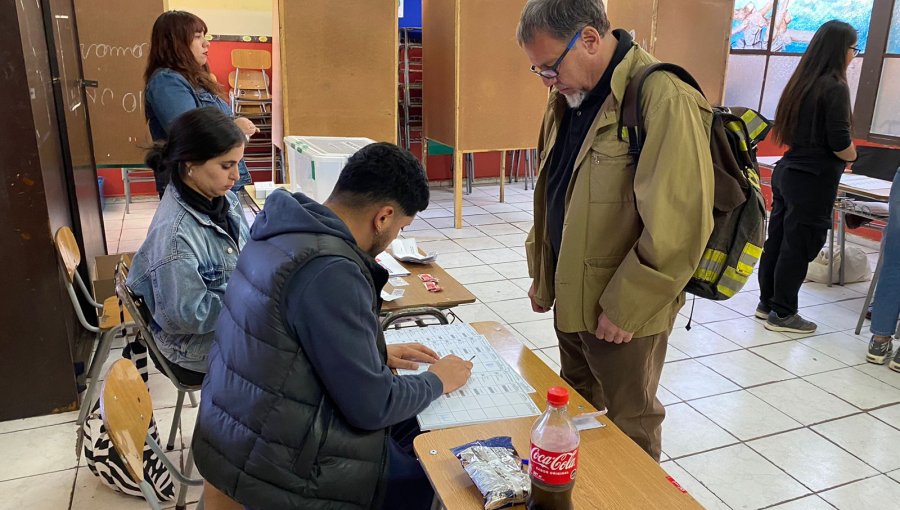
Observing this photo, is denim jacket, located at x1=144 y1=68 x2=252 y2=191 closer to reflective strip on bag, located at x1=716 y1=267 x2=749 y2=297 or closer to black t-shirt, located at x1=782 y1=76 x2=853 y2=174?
reflective strip on bag, located at x1=716 y1=267 x2=749 y2=297

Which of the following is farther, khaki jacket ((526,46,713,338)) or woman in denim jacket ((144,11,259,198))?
woman in denim jacket ((144,11,259,198))

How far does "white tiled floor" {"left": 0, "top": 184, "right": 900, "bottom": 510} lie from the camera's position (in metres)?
2.24

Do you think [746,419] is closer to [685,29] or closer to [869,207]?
[869,207]

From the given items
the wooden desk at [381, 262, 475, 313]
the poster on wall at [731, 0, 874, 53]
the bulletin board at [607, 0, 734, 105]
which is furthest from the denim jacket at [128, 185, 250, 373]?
the poster on wall at [731, 0, 874, 53]

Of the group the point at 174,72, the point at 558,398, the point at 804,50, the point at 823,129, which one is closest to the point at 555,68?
the point at 558,398

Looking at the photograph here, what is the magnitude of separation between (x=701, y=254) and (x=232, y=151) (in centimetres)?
139

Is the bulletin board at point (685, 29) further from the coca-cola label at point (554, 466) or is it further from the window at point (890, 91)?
the coca-cola label at point (554, 466)

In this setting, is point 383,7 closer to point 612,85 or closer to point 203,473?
point 612,85

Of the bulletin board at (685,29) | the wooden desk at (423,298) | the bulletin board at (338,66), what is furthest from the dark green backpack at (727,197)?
the bulletin board at (685,29)

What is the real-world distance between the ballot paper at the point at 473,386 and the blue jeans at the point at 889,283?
8.22 ft

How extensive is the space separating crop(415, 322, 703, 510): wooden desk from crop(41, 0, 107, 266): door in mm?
2638

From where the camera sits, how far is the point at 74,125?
3283mm

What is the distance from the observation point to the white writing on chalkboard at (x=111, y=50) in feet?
15.2

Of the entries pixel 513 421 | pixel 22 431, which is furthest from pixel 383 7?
pixel 513 421
